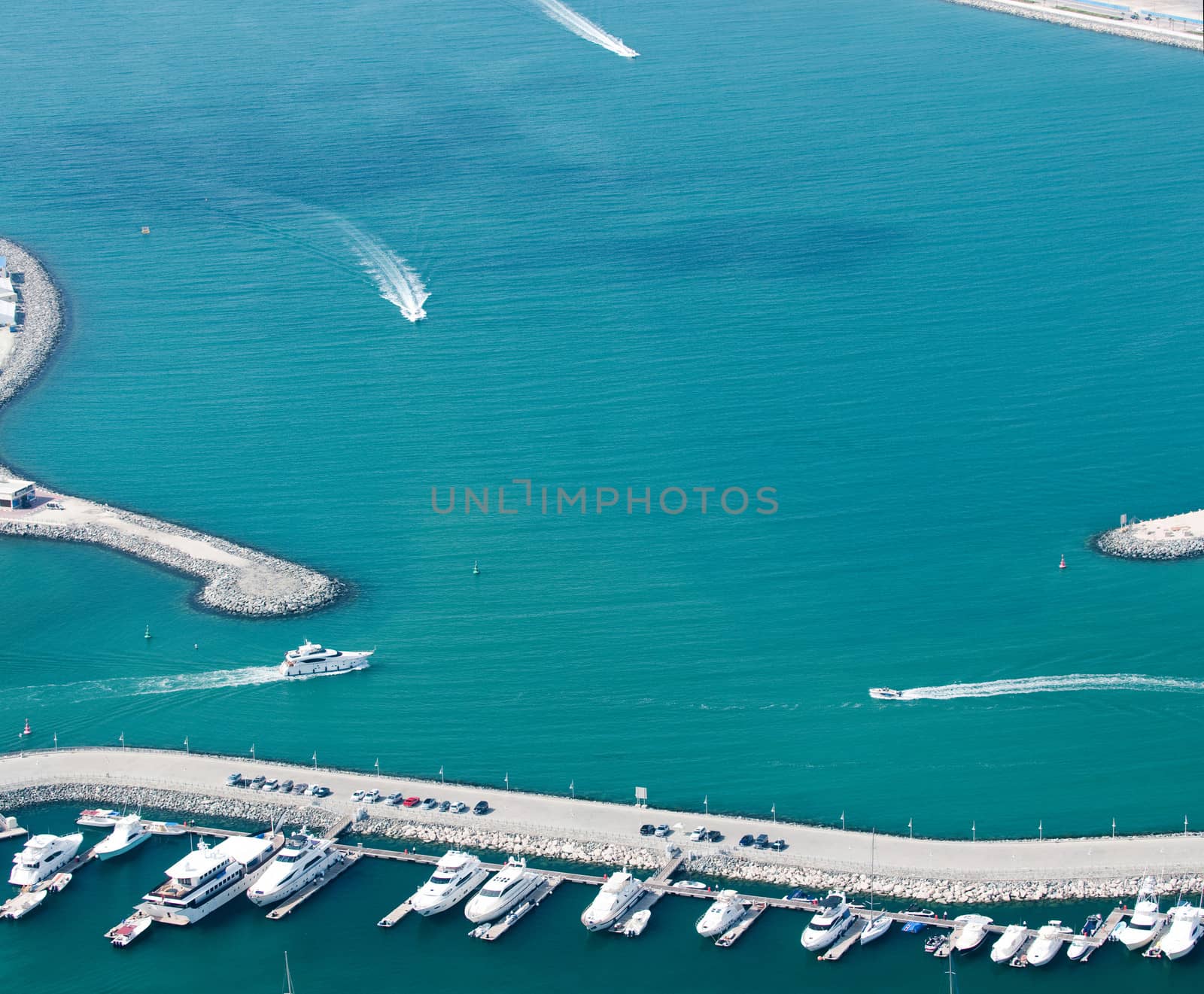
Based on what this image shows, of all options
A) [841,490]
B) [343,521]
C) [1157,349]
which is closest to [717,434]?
[841,490]

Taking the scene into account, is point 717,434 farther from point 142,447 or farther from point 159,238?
point 159,238

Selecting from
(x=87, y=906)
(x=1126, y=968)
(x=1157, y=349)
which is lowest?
(x=87, y=906)

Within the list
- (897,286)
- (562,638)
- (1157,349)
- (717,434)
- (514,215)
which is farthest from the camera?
(514,215)

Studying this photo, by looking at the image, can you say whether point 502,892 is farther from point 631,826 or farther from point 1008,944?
point 1008,944

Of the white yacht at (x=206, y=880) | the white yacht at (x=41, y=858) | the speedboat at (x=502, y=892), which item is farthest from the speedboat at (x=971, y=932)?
the white yacht at (x=41, y=858)

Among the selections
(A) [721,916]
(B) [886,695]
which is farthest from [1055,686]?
(A) [721,916]

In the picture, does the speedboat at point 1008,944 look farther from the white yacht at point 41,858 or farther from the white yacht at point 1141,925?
the white yacht at point 41,858
